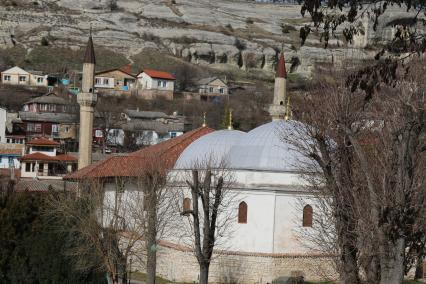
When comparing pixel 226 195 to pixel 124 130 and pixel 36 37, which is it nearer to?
pixel 124 130

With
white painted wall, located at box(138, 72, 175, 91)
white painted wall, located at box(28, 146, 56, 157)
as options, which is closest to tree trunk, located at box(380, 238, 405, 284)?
white painted wall, located at box(28, 146, 56, 157)

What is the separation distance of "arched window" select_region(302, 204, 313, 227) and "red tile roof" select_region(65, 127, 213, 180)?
680cm

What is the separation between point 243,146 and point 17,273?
33.8ft

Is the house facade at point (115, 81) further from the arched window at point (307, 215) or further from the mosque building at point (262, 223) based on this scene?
the arched window at point (307, 215)

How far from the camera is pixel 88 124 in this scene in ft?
154

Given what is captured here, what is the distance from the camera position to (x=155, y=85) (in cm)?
9200

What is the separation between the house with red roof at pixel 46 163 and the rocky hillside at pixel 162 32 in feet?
119

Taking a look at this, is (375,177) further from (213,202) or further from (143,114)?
(143,114)

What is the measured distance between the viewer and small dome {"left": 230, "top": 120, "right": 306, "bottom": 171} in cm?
3116

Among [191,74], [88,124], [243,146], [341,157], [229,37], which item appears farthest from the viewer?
[229,37]

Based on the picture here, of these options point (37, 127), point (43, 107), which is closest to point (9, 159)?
point (37, 127)

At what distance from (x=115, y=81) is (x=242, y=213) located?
62.8m

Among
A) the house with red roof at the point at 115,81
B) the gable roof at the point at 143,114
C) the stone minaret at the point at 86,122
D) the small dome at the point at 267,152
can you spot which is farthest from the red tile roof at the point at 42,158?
the small dome at the point at 267,152

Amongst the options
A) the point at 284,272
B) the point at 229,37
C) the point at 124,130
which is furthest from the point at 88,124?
the point at 229,37
